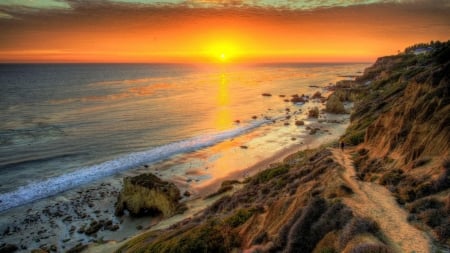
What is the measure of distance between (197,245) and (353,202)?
A: 7.02 m

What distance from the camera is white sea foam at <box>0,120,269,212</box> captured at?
28714 millimetres

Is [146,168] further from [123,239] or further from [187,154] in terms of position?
[123,239]

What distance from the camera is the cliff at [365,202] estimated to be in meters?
9.96

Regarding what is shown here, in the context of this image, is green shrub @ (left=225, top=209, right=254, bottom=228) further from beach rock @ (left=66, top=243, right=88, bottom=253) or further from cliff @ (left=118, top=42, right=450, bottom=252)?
beach rock @ (left=66, top=243, right=88, bottom=253)

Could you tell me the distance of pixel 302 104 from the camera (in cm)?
7969

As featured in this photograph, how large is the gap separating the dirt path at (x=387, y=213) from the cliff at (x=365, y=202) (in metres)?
0.03

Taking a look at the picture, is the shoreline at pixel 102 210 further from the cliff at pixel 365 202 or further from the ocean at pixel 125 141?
the cliff at pixel 365 202

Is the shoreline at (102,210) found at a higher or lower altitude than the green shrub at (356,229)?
lower

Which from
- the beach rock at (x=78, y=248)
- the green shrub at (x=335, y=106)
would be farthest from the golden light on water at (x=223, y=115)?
the beach rock at (x=78, y=248)

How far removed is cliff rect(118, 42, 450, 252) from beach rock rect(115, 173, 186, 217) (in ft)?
20.0

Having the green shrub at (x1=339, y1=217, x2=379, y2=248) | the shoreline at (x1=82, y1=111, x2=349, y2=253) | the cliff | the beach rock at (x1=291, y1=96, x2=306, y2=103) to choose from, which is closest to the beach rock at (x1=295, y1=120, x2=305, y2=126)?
the shoreline at (x1=82, y1=111, x2=349, y2=253)

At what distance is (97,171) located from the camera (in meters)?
34.9

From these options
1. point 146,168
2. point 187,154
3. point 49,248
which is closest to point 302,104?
point 187,154

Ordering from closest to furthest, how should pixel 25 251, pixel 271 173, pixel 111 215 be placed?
1. pixel 25 251
2. pixel 271 173
3. pixel 111 215
